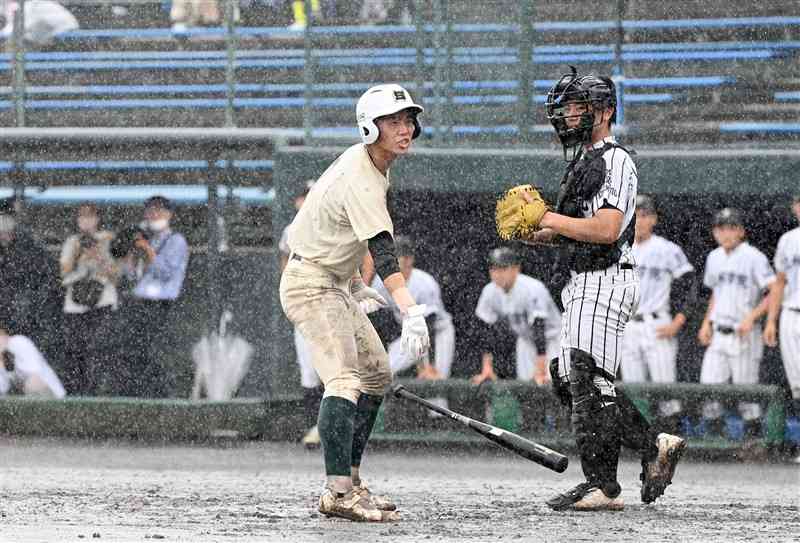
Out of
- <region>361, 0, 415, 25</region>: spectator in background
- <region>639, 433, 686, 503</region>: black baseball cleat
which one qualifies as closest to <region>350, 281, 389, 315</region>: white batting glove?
<region>639, 433, 686, 503</region>: black baseball cleat

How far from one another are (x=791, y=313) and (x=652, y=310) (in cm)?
112

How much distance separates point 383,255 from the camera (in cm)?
658

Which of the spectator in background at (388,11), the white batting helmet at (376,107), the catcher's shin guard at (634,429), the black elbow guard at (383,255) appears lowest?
the catcher's shin guard at (634,429)

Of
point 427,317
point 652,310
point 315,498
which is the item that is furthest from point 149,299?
point 315,498

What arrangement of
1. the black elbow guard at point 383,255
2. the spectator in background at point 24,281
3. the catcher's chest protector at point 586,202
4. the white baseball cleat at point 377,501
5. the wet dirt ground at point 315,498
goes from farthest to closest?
the spectator in background at point 24,281 < the catcher's chest protector at point 586,202 < the white baseball cleat at point 377,501 < the black elbow guard at point 383,255 < the wet dirt ground at point 315,498

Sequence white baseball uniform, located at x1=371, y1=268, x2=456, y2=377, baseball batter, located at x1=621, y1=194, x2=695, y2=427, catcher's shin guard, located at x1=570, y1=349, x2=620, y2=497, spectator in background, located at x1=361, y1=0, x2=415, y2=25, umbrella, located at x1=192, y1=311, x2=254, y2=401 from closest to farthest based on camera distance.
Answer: catcher's shin guard, located at x1=570, y1=349, x2=620, y2=497
baseball batter, located at x1=621, y1=194, x2=695, y2=427
white baseball uniform, located at x1=371, y1=268, x2=456, y2=377
spectator in background, located at x1=361, y1=0, x2=415, y2=25
umbrella, located at x1=192, y1=311, x2=254, y2=401

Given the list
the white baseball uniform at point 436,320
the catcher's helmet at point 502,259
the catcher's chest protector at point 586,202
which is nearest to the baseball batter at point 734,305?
the catcher's helmet at point 502,259

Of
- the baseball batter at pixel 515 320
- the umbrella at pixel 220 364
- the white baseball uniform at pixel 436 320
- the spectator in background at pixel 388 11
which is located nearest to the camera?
the baseball batter at pixel 515 320

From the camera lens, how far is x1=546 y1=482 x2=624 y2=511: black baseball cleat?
7059mm

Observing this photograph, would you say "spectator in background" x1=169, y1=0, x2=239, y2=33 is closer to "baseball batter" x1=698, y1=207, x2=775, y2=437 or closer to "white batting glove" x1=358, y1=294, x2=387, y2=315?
"baseball batter" x1=698, y1=207, x2=775, y2=437

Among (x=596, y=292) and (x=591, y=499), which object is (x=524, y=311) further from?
(x=591, y=499)

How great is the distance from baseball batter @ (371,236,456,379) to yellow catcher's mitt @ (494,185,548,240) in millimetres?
4932

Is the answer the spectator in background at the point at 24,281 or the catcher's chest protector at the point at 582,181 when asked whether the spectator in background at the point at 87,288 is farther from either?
the catcher's chest protector at the point at 582,181

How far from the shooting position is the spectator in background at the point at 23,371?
12.9 m
